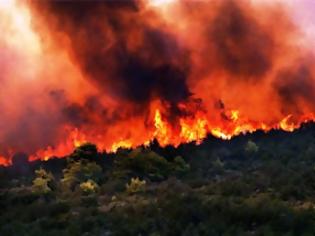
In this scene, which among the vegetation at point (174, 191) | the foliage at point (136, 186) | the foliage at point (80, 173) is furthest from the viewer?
the foliage at point (80, 173)

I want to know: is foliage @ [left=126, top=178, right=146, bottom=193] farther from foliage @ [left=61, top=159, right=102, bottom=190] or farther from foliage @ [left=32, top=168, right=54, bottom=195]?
foliage @ [left=32, top=168, right=54, bottom=195]

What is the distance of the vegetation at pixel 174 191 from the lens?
27.8 m

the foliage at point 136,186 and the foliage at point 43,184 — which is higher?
the foliage at point 43,184

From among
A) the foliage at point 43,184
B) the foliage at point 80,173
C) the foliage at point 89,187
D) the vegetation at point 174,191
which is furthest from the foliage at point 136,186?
the foliage at point 43,184

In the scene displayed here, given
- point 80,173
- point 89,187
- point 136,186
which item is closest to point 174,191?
point 136,186

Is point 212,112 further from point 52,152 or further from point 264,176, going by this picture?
point 264,176

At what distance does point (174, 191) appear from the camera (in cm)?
3372

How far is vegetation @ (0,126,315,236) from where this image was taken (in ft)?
91.1

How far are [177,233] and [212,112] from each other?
2999 centimetres

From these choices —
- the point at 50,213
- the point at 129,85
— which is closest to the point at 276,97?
the point at 129,85

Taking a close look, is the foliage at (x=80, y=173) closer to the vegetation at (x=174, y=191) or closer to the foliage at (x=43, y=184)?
the vegetation at (x=174, y=191)

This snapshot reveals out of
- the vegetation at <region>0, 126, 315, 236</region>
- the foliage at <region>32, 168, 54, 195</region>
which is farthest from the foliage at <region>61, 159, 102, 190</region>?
the foliage at <region>32, 168, 54, 195</region>

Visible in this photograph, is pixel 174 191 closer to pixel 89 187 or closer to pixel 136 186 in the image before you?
pixel 136 186

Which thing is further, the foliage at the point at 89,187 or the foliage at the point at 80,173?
the foliage at the point at 80,173
